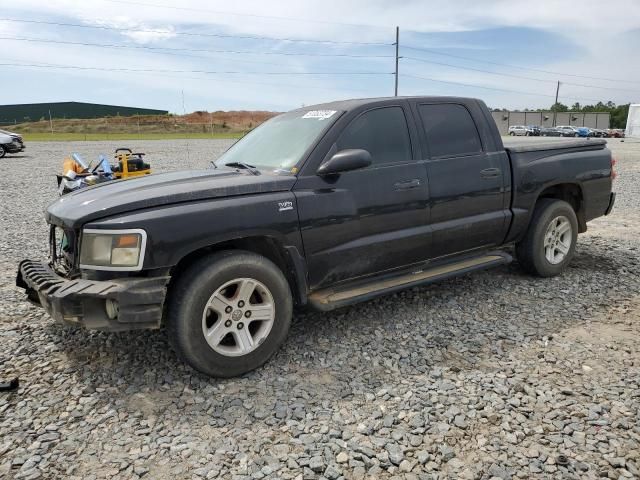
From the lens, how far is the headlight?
114 inches

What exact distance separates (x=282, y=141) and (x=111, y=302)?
1.88 meters

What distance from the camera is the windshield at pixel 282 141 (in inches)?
148

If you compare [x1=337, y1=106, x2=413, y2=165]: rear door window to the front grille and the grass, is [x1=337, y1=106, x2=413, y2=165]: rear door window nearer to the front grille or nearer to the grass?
the front grille

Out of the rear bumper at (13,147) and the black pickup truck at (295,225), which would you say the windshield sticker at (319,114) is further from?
the rear bumper at (13,147)

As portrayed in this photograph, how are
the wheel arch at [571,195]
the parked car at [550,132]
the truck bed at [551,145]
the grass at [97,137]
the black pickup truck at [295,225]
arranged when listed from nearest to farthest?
the black pickup truck at [295,225] < the truck bed at [551,145] < the wheel arch at [571,195] < the grass at [97,137] < the parked car at [550,132]

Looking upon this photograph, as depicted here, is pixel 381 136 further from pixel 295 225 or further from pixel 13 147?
pixel 13 147

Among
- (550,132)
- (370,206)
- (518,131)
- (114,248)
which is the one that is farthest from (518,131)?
(114,248)

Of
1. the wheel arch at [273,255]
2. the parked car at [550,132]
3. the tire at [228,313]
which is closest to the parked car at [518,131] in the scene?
the parked car at [550,132]

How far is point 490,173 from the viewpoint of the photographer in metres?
4.48

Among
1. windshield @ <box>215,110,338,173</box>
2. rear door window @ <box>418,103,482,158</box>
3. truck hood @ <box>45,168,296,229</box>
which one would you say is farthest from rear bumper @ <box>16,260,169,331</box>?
rear door window @ <box>418,103,482,158</box>

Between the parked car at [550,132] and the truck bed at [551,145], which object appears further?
the parked car at [550,132]

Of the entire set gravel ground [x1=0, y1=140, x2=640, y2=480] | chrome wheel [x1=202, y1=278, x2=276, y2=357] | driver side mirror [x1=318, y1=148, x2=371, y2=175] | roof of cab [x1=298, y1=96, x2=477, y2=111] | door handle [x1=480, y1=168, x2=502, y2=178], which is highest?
roof of cab [x1=298, y1=96, x2=477, y2=111]

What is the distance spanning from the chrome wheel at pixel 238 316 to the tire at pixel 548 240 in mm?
2932

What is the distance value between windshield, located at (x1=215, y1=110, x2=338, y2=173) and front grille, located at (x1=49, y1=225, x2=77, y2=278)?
142 cm
